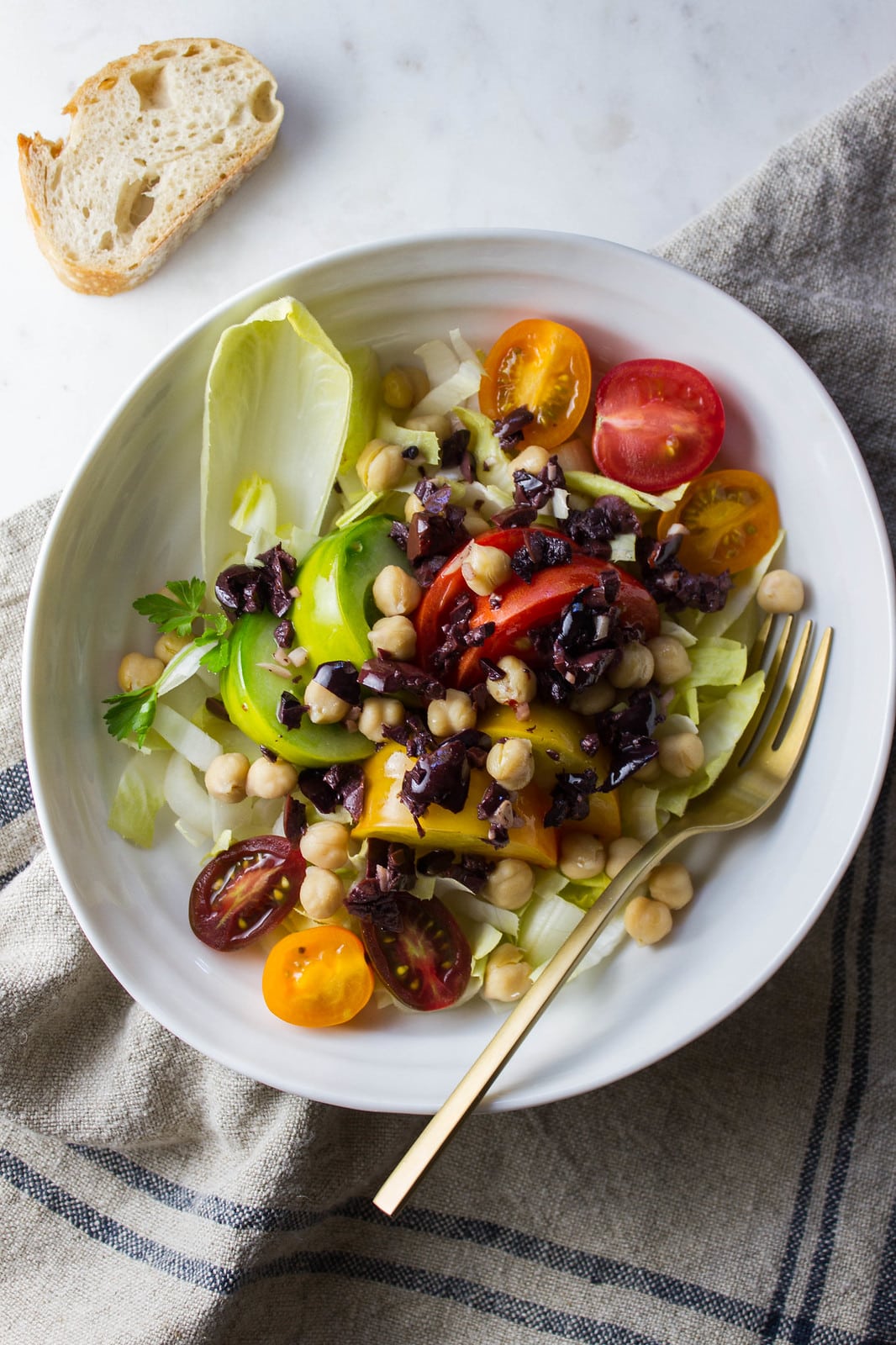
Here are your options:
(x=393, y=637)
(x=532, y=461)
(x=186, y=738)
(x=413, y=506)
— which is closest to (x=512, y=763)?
(x=393, y=637)

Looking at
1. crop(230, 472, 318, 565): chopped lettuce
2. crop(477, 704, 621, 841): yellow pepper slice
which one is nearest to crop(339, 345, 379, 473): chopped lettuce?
crop(230, 472, 318, 565): chopped lettuce

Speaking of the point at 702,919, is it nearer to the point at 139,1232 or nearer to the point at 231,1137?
the point at 231,1137

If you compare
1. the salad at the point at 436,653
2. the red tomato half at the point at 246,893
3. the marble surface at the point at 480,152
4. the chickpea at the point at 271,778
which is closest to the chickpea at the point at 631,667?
the salad at the point at 436,653

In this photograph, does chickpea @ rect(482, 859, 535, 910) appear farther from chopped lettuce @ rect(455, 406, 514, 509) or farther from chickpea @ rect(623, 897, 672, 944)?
chopped lettuce @ rect(455, 406, 514, 509)

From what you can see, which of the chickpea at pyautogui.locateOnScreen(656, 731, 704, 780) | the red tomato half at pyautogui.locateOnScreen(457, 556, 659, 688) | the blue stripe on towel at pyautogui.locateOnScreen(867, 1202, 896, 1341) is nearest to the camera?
the red tomato half at pyautogui.locateOnScreen(457, 556, 659, 688)

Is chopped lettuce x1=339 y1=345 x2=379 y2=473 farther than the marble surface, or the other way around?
the marble surface

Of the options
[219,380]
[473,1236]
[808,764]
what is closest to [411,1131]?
[473,1236]

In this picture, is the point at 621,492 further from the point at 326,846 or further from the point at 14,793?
the point at 14,793
